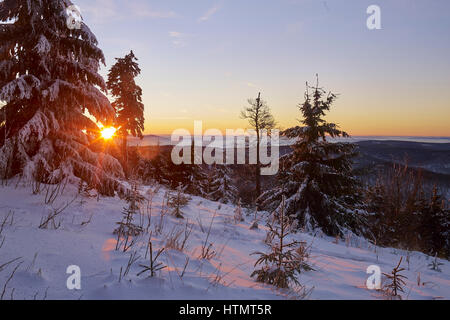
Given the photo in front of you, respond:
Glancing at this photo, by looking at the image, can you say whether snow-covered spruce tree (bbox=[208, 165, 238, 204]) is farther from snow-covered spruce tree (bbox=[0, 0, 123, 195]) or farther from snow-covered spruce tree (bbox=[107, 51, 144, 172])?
snow-covered spruce tree (bbox=[0, 0, 123, 195])

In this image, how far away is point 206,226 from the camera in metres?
5.05

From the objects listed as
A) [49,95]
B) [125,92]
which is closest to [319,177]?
[49,95]

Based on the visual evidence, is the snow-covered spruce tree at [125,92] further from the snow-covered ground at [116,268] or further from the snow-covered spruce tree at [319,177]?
the snow-covered ground at [116,268]

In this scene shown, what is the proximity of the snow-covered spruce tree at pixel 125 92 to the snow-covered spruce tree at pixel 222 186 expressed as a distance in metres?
13.3

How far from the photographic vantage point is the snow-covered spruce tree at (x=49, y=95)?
220 inches

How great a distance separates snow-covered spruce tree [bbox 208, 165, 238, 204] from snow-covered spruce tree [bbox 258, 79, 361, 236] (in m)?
18.8

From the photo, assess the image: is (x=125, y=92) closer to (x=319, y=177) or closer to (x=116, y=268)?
(x=319, y=177)

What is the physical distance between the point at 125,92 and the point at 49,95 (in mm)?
20390

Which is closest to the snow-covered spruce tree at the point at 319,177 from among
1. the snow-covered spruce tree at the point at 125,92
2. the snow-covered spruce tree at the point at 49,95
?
the snow-covered spruce tree at the point at 49,95

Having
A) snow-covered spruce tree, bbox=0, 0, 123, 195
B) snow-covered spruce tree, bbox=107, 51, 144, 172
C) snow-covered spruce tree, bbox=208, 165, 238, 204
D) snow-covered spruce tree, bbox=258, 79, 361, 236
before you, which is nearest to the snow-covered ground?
snow-covered spruce tree, bbox=0, 0, 123, 195

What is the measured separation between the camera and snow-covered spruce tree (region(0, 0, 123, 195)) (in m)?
5.58

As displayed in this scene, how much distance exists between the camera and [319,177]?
1389 cm

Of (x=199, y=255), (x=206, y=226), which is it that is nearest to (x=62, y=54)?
(x=206, y=226)
